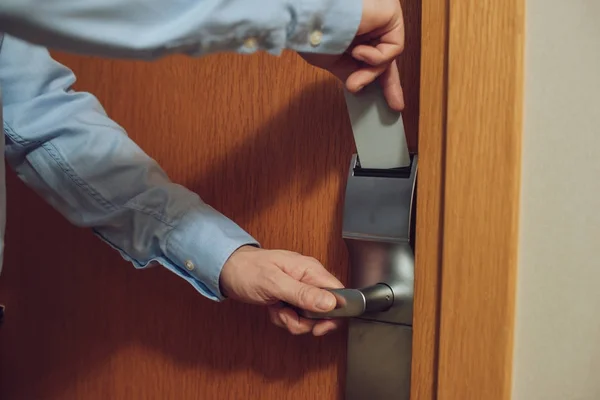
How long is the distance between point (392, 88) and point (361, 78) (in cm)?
3

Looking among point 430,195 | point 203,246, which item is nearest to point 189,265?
point 203,246

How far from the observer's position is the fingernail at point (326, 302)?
45 cm

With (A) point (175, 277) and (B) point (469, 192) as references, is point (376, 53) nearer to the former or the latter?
(B) point (469, 192)

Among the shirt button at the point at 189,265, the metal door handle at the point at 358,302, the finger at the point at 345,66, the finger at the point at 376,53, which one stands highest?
the finger at the point at 376,53

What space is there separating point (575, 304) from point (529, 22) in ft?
0.77

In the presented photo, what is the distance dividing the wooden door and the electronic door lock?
0.12ft

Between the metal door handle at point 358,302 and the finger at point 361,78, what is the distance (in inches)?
6.1

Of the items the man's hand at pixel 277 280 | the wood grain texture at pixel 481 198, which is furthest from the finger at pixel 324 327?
the wood grain texture at pixel 481 198

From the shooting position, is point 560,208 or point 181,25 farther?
point 560,208

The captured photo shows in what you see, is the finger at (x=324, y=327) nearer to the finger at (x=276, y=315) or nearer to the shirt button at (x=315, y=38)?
the finger at (x=276, y=315)

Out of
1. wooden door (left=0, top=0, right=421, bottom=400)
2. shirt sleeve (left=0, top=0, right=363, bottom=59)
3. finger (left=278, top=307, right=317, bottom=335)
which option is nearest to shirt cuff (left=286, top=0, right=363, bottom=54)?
shirt sleeve (left=0, top=0, right=363, bottom=59)

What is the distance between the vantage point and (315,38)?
0.41m

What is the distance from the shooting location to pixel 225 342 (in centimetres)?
62

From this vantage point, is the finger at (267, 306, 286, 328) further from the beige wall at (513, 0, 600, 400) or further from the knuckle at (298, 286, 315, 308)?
the beige wall at (513, 0, 600, 400)
